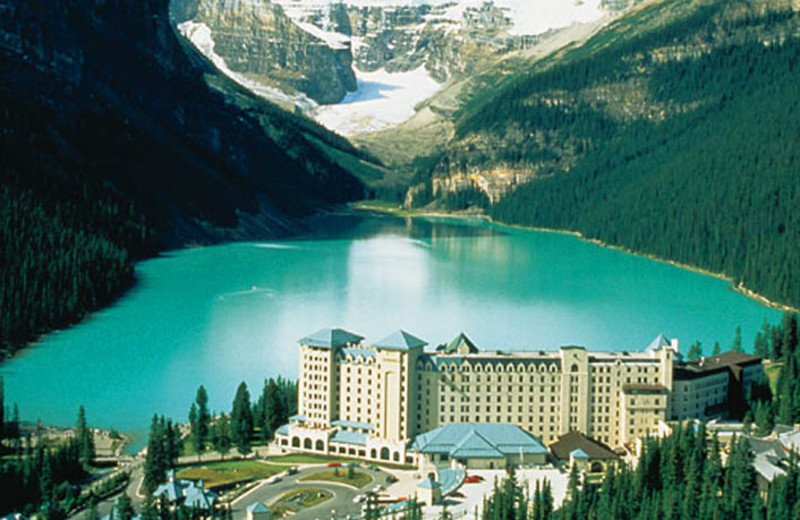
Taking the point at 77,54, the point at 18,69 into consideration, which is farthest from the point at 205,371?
the point at 77,54

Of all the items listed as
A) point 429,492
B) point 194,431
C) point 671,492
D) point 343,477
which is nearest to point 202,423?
point 194,431

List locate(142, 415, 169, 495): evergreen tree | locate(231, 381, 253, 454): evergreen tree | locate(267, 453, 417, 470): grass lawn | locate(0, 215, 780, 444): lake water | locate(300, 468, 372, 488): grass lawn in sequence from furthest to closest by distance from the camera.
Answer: locate(0, 215, 780, 444): lake water
locate(231, 381, 253, 454): evergreen tree
locate(267, 453, 417, 470): grass lawn
locate(300, 468, 372, 488): grass lawn
locate(142, 415, 169, 495): evergreen tree

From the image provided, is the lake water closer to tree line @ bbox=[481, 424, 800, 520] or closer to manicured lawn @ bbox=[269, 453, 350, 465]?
manicured lawn @ bbox=[269, 453, 350, 465]

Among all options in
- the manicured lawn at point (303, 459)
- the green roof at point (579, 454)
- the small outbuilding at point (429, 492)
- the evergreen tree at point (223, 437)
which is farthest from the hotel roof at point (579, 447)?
the evergreen tree at point (223, 437)

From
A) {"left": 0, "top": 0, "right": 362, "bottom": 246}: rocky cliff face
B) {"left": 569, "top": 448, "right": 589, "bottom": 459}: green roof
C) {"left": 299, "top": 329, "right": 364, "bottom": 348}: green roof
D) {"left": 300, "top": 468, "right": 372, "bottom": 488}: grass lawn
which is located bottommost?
{"left": 300, "top": 468, "right": 372, "bottom": 488}: grass lawn

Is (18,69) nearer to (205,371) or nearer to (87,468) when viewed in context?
(205,371)

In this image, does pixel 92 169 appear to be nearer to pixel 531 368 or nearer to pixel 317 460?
pixel 317 460

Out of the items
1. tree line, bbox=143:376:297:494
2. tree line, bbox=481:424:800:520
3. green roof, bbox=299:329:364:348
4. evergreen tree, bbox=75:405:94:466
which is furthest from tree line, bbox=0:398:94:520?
tree line, bbox=481:424:800:520
